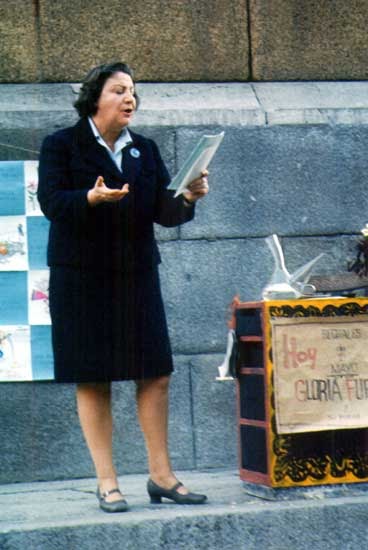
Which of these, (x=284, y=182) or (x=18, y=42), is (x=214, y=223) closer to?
(x=284, y=182)

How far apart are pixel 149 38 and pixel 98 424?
2.39m

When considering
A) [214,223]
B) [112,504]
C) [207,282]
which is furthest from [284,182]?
[112,504]

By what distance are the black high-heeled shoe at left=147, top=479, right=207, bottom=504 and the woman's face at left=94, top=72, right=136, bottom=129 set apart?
56.5 inches

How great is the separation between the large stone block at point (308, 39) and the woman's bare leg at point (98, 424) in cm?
237

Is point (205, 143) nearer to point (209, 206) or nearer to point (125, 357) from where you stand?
point (125, 357)

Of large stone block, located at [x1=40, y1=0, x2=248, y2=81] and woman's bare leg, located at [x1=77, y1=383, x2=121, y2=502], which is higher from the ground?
large stone block, located at [x1=40, y1=0, x2=248, y2=81]

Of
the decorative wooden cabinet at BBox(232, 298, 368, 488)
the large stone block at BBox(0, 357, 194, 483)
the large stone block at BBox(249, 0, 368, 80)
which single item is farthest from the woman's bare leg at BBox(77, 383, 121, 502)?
the large stone block at BBox(249, 0, 368, 80)

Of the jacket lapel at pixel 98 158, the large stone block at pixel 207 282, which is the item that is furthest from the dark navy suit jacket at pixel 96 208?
the large stone block at pixel 207 282

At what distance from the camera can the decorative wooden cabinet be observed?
5215mm

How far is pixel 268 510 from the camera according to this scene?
5.00 m

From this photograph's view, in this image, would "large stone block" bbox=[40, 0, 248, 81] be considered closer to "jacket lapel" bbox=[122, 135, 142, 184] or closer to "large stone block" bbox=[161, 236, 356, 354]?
"large stone block" bbox=[161, 236, 356, 354]

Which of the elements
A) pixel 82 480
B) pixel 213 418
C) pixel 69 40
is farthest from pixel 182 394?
pixel 69 40

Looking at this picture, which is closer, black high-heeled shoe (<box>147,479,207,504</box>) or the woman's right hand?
the woman's right hand

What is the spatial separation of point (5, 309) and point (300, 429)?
1.82 metres
